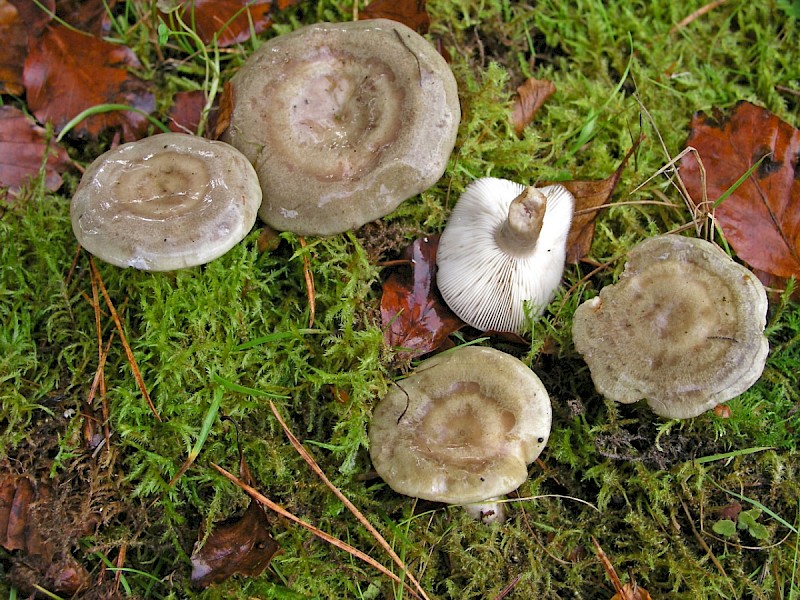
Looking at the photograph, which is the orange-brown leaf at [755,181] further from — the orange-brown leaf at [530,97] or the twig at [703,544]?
the twig at [703,544]

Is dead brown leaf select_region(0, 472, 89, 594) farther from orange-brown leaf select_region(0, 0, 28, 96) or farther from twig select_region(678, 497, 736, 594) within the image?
twig select_region(678, 497, 736, 594)

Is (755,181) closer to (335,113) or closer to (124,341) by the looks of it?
(335,113)

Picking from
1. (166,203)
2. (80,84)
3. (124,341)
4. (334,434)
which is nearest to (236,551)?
(334,434)

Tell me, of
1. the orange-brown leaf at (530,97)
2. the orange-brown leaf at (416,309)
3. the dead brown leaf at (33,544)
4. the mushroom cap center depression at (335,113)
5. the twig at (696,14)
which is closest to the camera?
the dead brown leaf at (33,544)

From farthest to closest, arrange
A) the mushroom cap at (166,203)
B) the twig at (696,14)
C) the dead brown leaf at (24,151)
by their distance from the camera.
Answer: the twig at (696,14) < the dead brown leaf at (24,151) < the mushroom cap at (166,203)

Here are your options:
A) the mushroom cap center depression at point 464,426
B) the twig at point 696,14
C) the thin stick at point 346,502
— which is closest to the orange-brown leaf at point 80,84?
the thin stick at point 346,502
